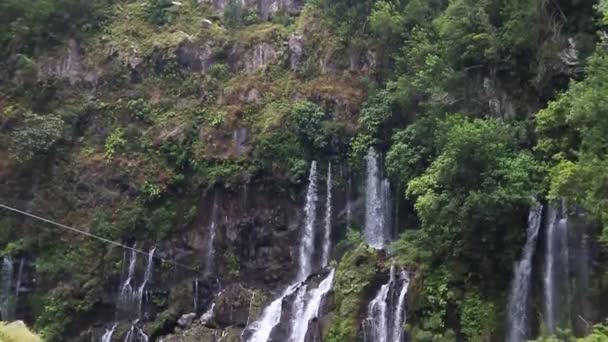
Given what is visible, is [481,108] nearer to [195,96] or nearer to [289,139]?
[289,139]

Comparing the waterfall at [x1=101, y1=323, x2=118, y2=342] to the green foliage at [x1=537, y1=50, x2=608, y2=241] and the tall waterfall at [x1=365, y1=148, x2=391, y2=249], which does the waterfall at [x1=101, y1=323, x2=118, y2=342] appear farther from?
the green foliage at [x1=537, y1=50, x2=608, y2=241]

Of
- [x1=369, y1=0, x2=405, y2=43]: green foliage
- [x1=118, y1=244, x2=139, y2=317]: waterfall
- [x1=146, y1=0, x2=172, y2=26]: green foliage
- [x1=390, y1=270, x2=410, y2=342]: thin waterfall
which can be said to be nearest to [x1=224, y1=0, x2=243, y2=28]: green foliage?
[x1=146, y1=0, x2=172, y2=26]: green foliage

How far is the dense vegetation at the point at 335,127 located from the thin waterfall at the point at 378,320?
35cm

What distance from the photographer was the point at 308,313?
15.3m

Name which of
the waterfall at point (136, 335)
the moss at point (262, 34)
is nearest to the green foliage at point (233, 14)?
the moss at point (262, 34)

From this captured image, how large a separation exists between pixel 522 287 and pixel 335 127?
28.0 ft

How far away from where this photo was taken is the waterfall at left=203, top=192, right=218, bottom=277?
63.3 ft

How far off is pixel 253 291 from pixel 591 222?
30.4 ft

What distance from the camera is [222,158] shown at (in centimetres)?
2050

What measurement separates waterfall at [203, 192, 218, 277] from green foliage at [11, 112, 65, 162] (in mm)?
5851

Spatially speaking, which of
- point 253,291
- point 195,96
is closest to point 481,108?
point 253,291

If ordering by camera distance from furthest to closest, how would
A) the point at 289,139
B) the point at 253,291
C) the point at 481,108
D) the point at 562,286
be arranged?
the point at 289,139
the point at 253,291
the point at 481,108
the point at 562,286

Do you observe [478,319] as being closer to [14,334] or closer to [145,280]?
[14,334]

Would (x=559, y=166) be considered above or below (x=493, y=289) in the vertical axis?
above
